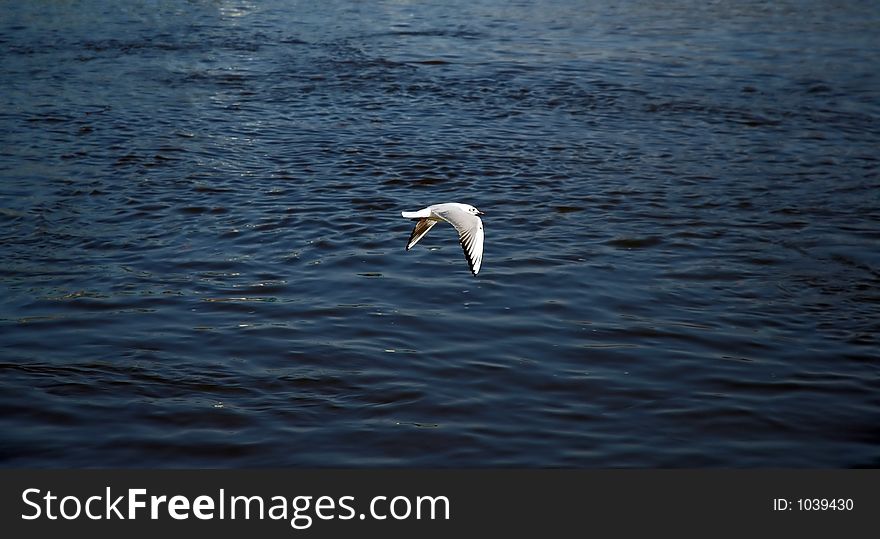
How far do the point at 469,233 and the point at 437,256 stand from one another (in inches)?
73.9

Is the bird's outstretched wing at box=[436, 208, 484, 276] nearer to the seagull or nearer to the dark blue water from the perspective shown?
the seagull

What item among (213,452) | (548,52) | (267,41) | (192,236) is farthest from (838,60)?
(213,452)

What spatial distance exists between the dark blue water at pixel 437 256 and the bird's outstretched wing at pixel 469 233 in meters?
0.65

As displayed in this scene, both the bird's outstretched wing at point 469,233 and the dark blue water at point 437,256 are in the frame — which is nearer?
the dark blue water at point 437,256

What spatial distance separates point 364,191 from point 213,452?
515 centimetres

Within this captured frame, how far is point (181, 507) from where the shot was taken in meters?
5.84

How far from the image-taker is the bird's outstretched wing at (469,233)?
24.5ft

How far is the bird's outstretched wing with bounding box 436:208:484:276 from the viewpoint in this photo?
7469 millimetres

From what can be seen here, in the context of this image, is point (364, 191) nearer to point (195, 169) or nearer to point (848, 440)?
point (195, 169)

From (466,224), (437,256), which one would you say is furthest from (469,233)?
(437,256)

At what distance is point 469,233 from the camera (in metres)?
7.64

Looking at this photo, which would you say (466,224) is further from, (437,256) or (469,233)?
(437,256)

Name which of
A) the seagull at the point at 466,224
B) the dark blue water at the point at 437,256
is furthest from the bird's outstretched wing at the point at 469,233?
the dark blue water at the point at 437,256

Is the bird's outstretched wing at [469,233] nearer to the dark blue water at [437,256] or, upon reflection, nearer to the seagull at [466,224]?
the seagull at [466,224]
